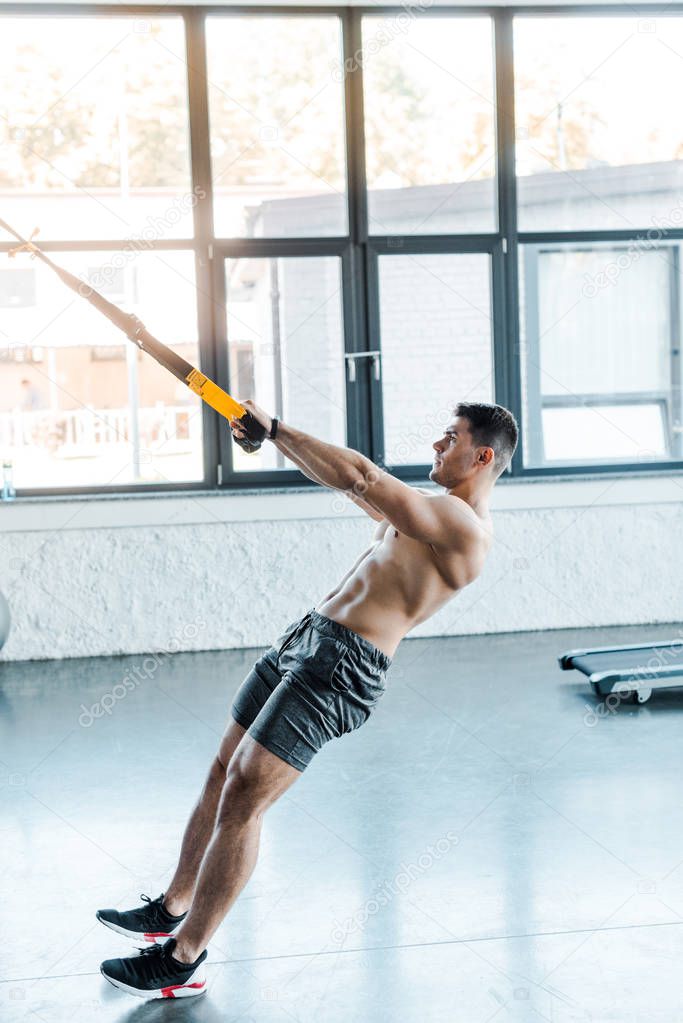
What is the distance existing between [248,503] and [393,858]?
3078 millimetres

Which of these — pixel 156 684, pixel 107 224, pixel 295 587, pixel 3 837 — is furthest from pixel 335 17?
pixel 3 837

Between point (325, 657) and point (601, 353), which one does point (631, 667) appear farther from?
point (325, 657)

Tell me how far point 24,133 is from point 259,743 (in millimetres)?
4456

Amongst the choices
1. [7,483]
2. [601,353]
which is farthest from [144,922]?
[601,353]

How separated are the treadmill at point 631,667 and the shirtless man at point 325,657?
7.82 feet

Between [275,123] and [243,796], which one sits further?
[275,123]

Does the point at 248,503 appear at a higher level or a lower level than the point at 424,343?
lower

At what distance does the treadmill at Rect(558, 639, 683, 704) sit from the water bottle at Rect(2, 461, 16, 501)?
2.92 meters

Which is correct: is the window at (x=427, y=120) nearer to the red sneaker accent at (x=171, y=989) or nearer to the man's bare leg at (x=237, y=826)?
the man's bare leg at (x=237, y=826)

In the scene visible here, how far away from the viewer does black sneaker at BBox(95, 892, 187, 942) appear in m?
2.46

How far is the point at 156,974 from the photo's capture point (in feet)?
7.36

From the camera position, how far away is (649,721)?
14.1 feet

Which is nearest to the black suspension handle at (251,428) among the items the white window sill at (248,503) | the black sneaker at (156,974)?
the black sneaker at (156,974)

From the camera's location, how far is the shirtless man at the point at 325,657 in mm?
2156
